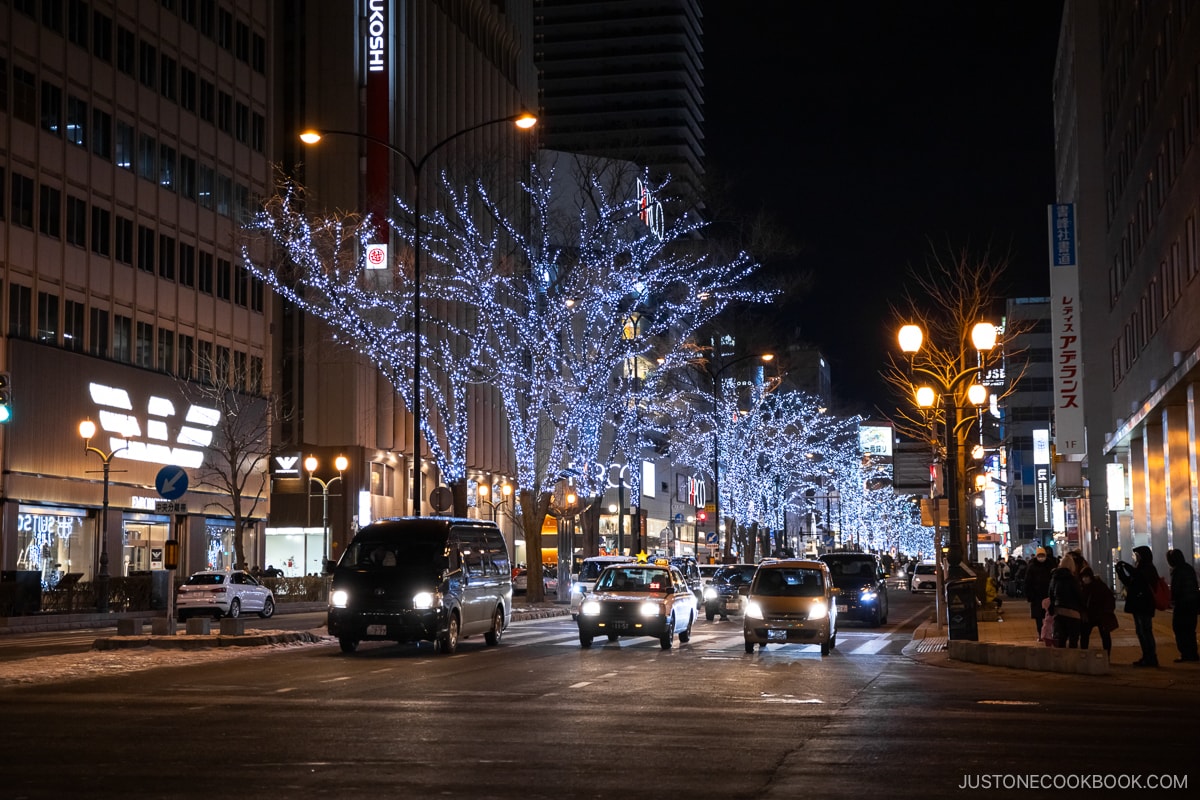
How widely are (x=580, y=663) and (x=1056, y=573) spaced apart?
26.3ft

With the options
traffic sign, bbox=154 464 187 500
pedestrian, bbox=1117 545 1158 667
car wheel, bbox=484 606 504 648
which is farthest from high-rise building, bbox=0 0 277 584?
pedestrian, bbox=1117 545 1158 667

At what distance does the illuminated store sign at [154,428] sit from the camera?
5184 cm

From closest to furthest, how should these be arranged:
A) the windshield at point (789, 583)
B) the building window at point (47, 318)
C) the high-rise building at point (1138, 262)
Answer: the windshield at point (789, 583), the high-rise building at point (1138, 262), the building window at point (47, 318)

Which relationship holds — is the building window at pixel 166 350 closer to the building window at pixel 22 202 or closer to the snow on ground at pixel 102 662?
the building window at pixel 22 202

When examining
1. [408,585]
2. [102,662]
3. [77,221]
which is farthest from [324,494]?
[102,662]

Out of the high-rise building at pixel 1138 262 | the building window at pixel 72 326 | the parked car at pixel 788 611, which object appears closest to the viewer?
the parked car at pixel 788 611

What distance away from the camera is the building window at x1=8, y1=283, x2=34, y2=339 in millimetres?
46750

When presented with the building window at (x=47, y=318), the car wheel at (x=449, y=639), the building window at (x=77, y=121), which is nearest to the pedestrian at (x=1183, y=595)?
the car wheel at (x=449, y=639)

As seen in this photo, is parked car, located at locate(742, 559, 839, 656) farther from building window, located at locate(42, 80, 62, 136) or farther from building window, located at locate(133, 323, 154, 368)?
building window, located at locate(133, 323, 154, 368)

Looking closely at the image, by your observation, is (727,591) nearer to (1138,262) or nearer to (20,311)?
(1138,262)

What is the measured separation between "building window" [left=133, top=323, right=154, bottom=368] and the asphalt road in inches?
1333

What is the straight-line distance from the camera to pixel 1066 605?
23750 mm

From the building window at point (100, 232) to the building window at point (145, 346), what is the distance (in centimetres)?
367

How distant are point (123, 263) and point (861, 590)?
30766 mm
